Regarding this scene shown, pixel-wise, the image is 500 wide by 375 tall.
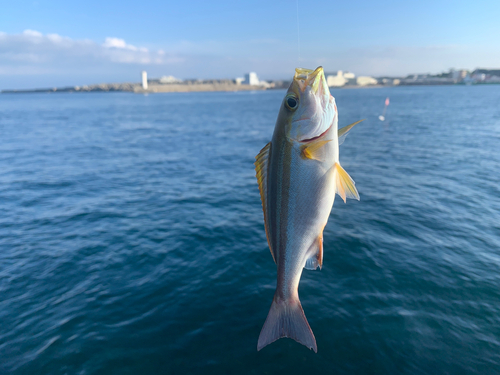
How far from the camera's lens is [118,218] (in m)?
17.0

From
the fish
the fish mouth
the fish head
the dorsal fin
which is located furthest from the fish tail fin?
the fish mouth

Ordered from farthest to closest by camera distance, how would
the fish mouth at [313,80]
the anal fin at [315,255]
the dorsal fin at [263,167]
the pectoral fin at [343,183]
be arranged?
1. the anal fin at [315,255]
2. the dorsal fin at [263,167]
3. the pectoral fin at [343,183]
4. the fish mouth at [313,80]

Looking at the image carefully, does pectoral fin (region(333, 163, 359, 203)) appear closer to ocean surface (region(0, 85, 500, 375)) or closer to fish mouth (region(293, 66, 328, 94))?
fish mouth (region(293, 66, 328, 94))

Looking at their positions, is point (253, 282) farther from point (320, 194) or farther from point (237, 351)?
point (320, 194)

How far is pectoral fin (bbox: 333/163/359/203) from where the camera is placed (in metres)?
3.98

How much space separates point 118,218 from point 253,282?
393 inches

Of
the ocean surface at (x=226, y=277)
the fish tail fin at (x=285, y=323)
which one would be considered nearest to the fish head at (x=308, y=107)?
the fish tail fin at (x=285, y=323)

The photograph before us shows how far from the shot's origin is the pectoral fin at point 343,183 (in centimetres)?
398

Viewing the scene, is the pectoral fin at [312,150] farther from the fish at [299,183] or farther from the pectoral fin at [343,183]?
the pectoral fin at [343,183]

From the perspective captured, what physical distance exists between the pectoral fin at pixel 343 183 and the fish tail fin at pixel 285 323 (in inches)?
73.1

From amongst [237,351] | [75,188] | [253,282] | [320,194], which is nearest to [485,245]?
[253,282]

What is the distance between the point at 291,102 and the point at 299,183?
1.09 metres

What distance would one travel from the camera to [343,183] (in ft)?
13.4

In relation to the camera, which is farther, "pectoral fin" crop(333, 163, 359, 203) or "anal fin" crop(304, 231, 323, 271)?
"anal fin" crop(304, 231, 323, 271)
